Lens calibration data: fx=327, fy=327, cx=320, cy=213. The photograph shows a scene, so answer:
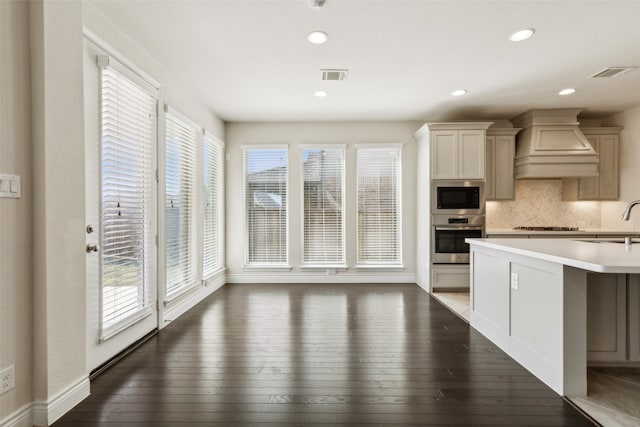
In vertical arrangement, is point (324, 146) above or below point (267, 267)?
above

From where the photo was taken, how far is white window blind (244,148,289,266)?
554 cm

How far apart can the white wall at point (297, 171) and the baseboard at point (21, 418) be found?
3.74 meters

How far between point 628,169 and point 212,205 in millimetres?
6264

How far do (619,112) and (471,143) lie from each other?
8.16 ft

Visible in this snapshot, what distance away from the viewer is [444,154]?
4.83 meters

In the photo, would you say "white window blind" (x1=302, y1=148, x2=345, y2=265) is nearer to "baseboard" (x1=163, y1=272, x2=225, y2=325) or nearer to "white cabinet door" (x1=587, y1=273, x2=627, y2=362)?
"baseboard" (x1=163, y1=272, x2=225, y2=325)

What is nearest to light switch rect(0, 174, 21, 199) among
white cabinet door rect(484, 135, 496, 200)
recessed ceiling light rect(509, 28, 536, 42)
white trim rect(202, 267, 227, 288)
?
white trim rect(202, 267, 227, 288)

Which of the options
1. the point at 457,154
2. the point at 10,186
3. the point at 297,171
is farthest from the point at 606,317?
the point at 297,171

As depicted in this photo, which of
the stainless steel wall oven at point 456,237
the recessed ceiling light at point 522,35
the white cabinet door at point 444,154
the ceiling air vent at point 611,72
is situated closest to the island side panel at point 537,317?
the recessed ceiling light at point 522,35

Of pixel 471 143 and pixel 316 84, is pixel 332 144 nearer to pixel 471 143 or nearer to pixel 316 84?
pixel 316 84

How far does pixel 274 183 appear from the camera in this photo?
554 centimetres

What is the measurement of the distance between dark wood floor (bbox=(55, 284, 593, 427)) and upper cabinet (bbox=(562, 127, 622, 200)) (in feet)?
11.0

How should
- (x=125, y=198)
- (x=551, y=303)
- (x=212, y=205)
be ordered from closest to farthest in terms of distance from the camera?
(x=551, y=303)
(x=125, y=198)
(x=212, y=205)

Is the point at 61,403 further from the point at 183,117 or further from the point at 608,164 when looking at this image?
the point at 608,164
